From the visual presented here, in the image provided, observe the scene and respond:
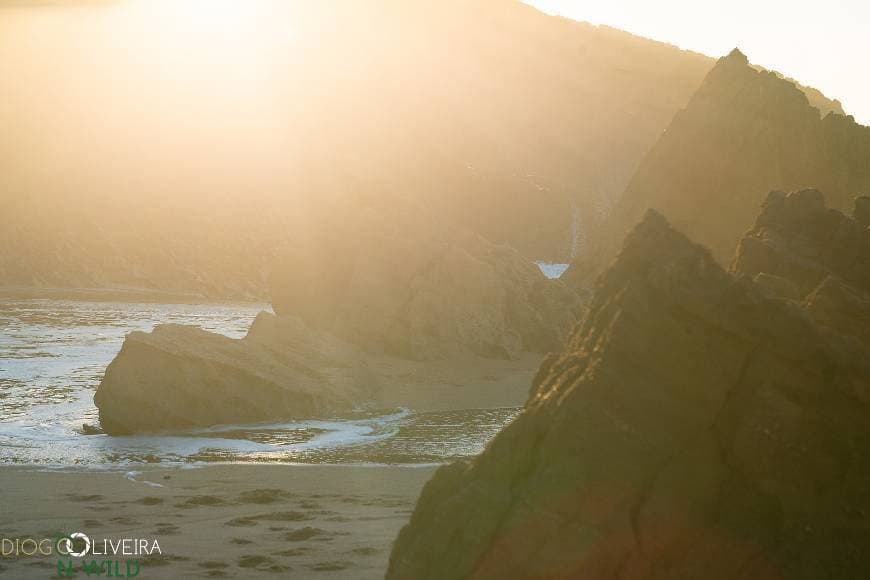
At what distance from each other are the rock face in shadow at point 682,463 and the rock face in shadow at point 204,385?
8.12 meters

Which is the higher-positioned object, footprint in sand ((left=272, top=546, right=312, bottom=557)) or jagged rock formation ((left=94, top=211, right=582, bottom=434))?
jagged rock formation ((left=94, top=211, right=582, bottom=434))

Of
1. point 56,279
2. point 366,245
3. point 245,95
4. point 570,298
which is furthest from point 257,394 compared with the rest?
point 245,95

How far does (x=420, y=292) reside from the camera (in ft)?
72.3

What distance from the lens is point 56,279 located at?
154ft

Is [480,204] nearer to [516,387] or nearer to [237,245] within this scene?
[237,245]

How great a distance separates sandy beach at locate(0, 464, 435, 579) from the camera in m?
8.04

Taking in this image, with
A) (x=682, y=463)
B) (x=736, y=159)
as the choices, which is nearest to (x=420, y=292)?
(x=736, y=159)

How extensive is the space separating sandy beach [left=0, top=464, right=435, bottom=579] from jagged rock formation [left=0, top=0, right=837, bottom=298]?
1455 cm

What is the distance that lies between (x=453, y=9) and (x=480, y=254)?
107007mm

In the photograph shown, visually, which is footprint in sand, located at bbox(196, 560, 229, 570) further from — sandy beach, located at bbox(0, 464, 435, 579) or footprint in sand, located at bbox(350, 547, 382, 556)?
footprint in sand, located at bbox(350, 547, 382, 556)

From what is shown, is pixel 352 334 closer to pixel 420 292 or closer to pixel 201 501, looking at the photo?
pixel 420 292

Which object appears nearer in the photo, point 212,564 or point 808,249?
point 212,564

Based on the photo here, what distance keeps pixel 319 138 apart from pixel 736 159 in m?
66.8

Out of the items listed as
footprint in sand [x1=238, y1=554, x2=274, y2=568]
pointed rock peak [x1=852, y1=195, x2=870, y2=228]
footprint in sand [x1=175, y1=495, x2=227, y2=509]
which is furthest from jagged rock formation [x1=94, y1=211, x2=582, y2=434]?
pointed rock peak [x1=852, y1=195, x2=870, y2=228]
